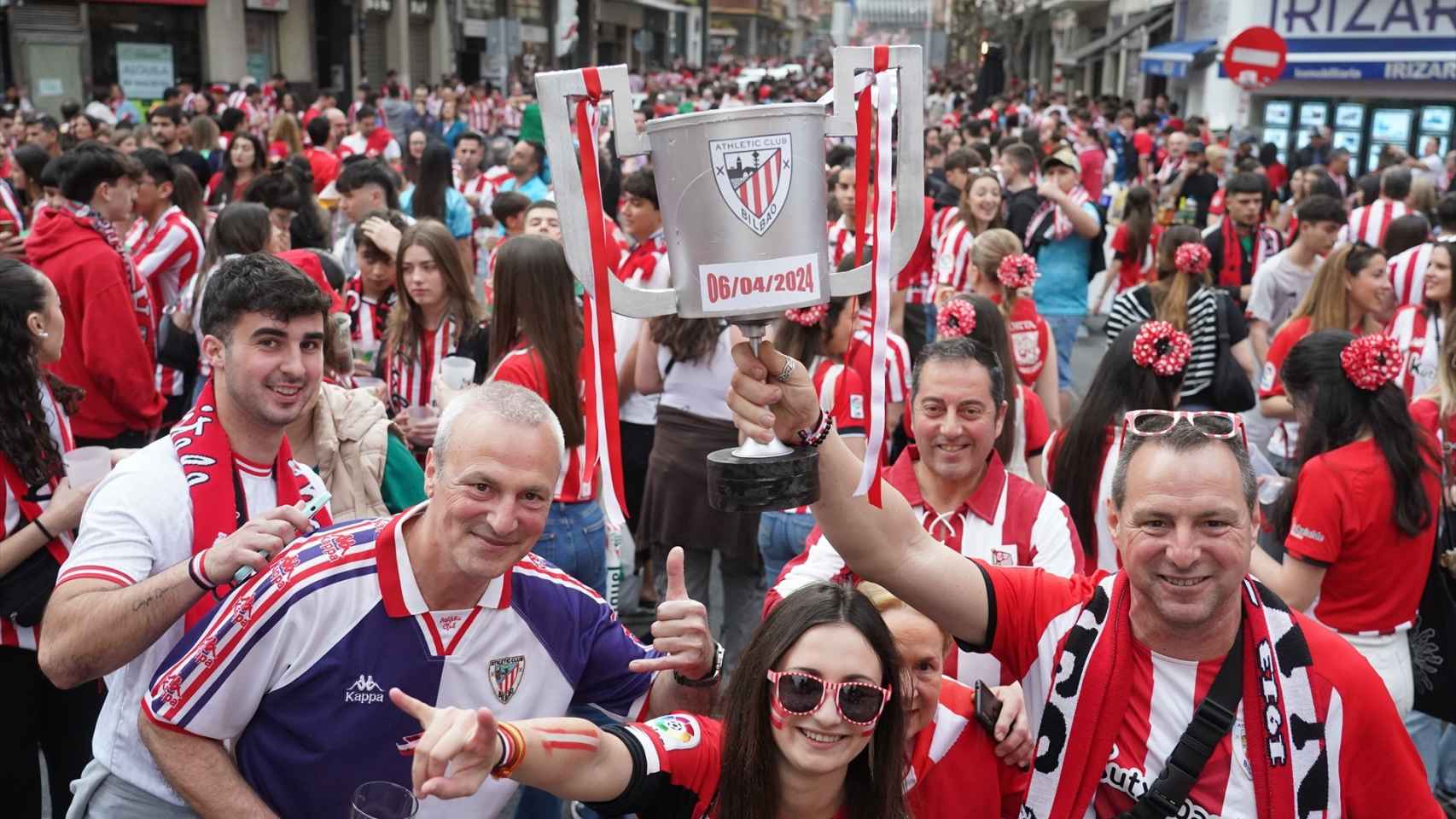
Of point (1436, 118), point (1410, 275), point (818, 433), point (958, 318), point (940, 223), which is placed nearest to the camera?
point (818, 433)

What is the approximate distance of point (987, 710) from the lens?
9.65ft

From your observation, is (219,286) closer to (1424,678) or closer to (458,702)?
(458,702)

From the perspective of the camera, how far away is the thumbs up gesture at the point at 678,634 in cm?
284

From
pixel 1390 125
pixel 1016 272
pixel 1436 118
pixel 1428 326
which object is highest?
pixel 1436 118

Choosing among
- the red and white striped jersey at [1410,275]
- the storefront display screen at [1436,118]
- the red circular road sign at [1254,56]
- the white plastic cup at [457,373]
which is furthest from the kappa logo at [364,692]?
the storefront display screen at [1436,118]

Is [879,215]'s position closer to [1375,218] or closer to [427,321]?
[427,321]

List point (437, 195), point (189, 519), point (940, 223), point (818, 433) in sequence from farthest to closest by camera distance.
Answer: point (940, 223), point (437, 195), point (189, 519), point (818, 433)

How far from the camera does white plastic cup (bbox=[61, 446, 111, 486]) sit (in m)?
3.73

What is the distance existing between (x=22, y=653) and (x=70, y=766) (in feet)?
1.30

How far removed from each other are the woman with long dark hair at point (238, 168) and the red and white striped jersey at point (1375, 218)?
8619 mm

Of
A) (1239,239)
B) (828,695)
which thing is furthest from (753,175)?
(1239,239)

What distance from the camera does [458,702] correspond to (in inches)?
111

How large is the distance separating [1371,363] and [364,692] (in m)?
3.11

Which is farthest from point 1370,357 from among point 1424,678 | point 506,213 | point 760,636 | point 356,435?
point 506,213
